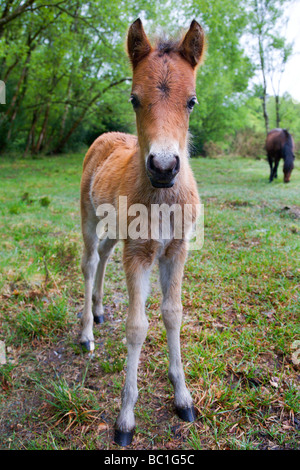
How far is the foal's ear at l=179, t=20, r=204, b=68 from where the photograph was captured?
202 cm

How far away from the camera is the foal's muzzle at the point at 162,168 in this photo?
1597 millimetres

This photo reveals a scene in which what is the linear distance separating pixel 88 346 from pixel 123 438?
99cm

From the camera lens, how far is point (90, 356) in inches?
105

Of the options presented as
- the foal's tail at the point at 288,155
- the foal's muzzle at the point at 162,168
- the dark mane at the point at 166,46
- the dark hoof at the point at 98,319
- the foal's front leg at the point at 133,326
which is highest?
the foal's tail at the point at 288,155

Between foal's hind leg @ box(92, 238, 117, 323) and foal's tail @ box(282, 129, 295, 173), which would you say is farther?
foal's tail @ box(282, 129, 295, 173)

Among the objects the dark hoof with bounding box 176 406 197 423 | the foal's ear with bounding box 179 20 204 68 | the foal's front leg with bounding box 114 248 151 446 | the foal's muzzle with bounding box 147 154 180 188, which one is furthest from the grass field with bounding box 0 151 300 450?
the foal's ear with bounding box 179 20 204 68

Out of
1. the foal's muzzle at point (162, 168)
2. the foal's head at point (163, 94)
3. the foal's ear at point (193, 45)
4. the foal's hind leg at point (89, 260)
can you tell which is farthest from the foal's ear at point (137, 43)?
the foal's hind leg at point (89, 260)

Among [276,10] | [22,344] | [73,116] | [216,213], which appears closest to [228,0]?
[276,10]

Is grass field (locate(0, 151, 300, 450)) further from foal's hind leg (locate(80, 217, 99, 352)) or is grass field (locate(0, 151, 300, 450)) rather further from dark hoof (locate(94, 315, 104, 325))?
foal's hind leg (locate(80, 217, 99, 352))

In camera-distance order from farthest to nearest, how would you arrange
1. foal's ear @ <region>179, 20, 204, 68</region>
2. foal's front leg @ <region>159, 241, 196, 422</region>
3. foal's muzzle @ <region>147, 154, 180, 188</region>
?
foal's front leg @ <region>159, 241, 196, 422</region> → foal's ear @ <region>179, 20, 204, 68</region> → foal's muzzle @ <region>147, 154, 180, 188</region>

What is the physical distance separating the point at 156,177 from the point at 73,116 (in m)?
22.3

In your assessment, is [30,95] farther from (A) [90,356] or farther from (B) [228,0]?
(A) [90,356]

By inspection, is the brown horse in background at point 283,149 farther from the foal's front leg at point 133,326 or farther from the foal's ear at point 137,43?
the foal's front leg at point 133,326

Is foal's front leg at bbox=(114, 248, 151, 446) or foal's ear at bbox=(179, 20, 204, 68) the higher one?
foal's ear at bbox=(179, 20, 204, 68)
